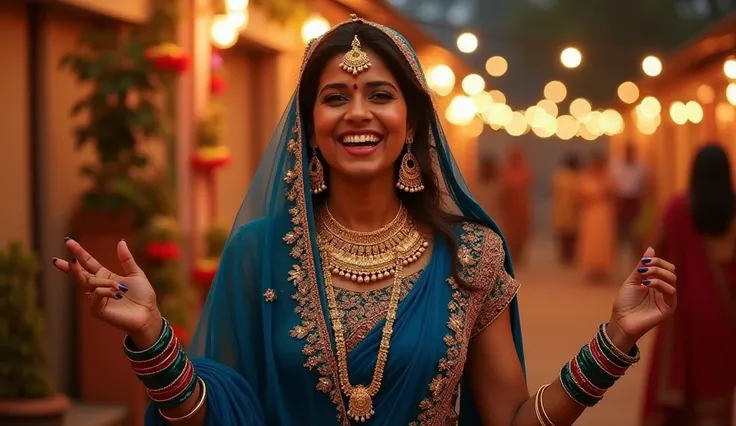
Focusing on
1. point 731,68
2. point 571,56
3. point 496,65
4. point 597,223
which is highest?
point 496,65

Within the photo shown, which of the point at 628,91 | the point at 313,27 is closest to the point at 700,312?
the point at 313,27

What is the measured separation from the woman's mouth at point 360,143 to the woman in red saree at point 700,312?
3196 mm

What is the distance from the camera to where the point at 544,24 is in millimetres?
51000

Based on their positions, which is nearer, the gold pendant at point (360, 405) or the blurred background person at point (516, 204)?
the gold pendant at point (360, 405)

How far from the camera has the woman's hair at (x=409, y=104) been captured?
3047mm

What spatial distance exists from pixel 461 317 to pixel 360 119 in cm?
51

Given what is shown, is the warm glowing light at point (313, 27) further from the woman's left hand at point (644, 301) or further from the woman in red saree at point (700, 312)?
the woman's left hand at point (644, 301)

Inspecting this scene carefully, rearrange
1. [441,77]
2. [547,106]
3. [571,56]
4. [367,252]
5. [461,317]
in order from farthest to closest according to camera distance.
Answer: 1. [547,106]
2. [441,77]
3. [571,56]
4. [367,252]
5. [461,317]

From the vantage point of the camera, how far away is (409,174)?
3158 mm

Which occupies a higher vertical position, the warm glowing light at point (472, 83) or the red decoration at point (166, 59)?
the warm glowing light at point (472, 83)

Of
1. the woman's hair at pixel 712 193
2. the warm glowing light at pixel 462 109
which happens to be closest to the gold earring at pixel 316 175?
the woman's hair at pixel 712 193

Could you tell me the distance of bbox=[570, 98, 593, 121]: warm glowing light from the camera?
32094 mm

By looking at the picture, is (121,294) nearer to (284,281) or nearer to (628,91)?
(284,281)

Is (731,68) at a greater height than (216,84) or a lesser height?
greater
